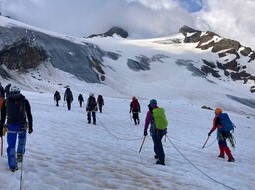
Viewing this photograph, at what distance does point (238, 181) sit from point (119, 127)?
14.8 m

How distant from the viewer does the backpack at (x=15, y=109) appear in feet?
35.1

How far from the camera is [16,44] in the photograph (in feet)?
292

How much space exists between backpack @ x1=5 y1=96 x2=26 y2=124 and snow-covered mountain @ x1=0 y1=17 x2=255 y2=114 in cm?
6267

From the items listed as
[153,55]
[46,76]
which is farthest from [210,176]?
[153,55]

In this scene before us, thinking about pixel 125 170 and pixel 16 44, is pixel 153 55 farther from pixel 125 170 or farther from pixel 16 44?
pixel 125 170

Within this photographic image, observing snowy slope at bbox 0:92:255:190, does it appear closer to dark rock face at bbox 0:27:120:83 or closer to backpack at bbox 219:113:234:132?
backpack at bbox 219:113:234:132

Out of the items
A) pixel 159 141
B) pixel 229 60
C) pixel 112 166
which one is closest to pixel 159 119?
pixel 159 141

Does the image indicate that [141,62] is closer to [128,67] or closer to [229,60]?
[128,67]

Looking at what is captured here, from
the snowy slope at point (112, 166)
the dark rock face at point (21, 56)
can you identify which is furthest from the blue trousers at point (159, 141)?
the dark rock face at point (21, 56)

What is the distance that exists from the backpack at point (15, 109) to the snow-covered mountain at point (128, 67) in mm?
62669

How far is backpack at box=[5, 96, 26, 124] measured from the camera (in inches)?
422

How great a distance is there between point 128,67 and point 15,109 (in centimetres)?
12326

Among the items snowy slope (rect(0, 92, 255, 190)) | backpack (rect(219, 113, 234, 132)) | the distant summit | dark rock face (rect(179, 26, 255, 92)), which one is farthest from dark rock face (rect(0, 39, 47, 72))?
the distant summit

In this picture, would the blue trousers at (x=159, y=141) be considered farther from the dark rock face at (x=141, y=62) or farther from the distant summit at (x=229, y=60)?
the distant summit at (x=229, y=60)
